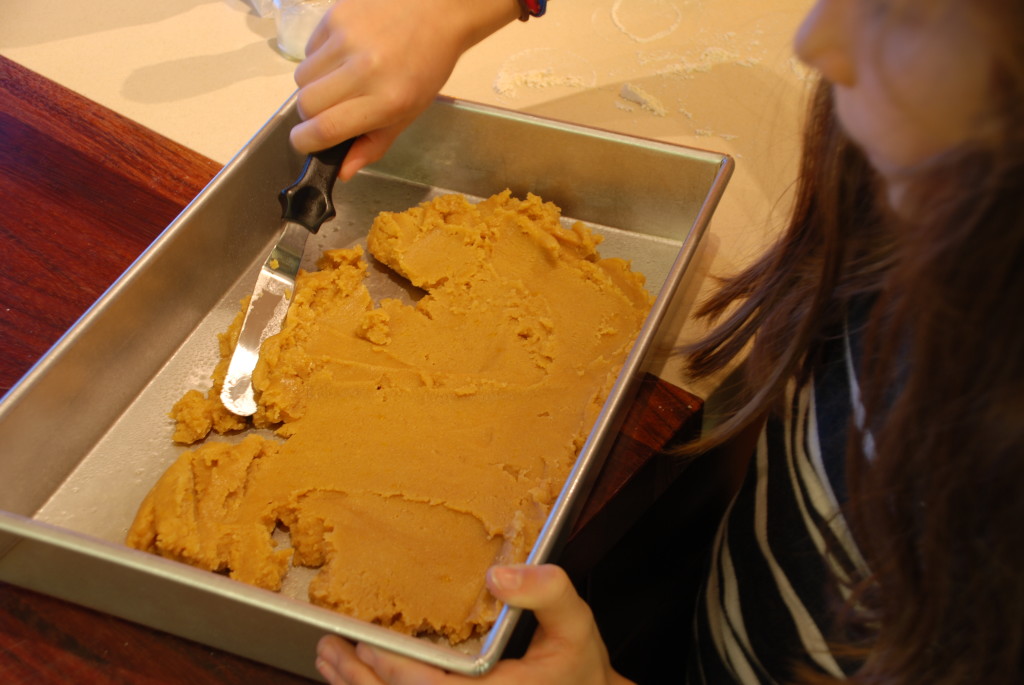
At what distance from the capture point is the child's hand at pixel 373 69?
33.7 inches

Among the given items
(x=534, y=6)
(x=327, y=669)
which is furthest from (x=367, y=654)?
(x=534, y=6)

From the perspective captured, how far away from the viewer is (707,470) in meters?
0.92

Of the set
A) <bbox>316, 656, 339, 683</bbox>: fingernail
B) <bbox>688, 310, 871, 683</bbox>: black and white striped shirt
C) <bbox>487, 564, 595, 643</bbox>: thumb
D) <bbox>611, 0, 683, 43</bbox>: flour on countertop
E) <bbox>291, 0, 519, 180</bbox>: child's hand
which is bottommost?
<bbox>316, 656, 339, 683</bbox>: fingernail

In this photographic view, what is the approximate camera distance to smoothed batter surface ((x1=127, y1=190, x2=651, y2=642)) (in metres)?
0.73

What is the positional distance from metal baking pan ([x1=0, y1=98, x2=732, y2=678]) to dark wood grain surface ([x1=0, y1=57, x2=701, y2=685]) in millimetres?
28

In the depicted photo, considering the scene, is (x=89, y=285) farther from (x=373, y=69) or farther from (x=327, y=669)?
(x=327, y=669)

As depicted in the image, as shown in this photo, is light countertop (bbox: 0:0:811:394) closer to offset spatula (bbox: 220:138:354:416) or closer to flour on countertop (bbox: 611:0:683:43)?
flour on countertop (bbox: 611:0:683:43)

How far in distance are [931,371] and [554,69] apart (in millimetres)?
965

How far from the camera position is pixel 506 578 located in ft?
2.00

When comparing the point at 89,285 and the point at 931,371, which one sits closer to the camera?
the point at 931,371

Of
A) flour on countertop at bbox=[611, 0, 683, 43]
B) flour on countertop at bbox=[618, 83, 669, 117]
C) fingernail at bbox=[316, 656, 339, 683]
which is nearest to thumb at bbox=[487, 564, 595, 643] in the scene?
fingernail at bbox=[316, 656, 339, 683]

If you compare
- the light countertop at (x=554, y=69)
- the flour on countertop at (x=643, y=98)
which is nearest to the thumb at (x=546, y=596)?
the light countertop at (x=554, y=69)

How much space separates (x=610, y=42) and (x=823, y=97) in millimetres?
766

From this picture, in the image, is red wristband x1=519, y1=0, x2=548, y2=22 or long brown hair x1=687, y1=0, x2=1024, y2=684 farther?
red wristband x1=519, y1=0, x2=548, y2=22
